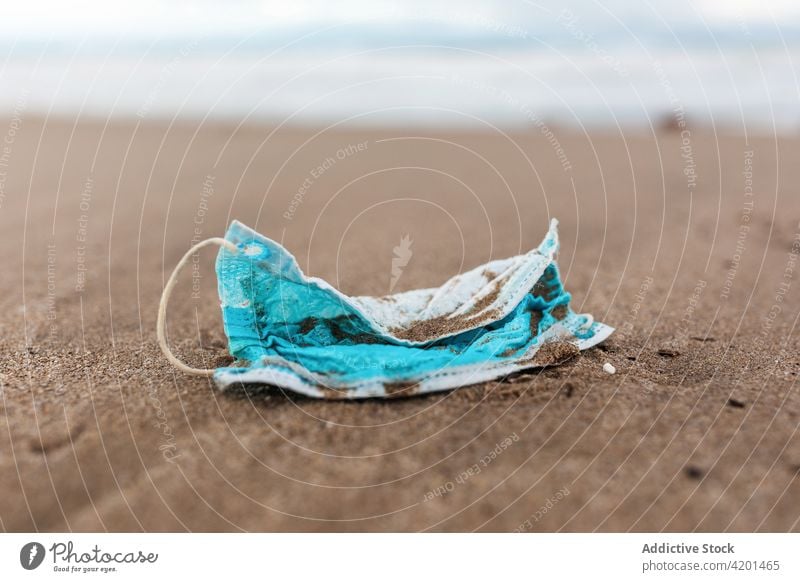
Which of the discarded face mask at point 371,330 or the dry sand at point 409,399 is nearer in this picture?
the dry sand at point 409,399

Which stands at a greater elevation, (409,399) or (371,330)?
(371,330)

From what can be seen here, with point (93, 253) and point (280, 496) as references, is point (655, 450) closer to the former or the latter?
point (280, 496)

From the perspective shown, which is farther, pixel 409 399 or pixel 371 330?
pixel 371 330

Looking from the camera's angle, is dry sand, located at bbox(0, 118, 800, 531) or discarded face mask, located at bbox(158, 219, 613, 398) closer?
dry sand, located at bbox(0, 118, 800, 531)

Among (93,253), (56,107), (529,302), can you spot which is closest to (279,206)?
(93,253)
